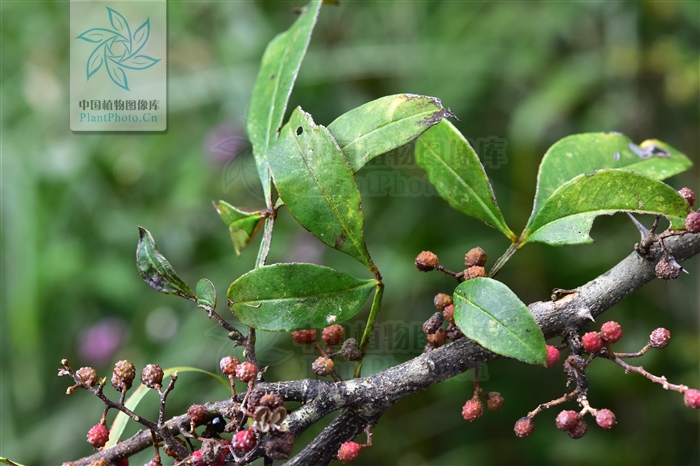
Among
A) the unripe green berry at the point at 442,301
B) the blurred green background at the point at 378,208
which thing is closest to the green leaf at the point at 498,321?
the unripe green berry at the point at 442,301

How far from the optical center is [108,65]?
95.5 inches

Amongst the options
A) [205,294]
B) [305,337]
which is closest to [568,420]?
[305,337]

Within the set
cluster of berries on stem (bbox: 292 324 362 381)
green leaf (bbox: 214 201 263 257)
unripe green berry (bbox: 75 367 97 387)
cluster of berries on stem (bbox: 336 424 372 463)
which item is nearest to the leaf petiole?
cluster of berries on stem (bbox: 292 324 362 381)

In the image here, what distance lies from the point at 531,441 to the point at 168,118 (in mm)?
1728

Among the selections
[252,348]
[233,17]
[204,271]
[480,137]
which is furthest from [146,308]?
[252,348]

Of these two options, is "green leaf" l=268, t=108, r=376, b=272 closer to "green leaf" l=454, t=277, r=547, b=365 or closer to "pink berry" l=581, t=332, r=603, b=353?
"green leaf" l=454, t=277, r=547, b=365

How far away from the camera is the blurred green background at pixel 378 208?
2023 mm

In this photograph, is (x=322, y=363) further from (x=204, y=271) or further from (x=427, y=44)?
(x=427, y=44)

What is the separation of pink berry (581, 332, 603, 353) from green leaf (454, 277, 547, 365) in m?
0.10

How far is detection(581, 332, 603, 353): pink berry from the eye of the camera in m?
0.74

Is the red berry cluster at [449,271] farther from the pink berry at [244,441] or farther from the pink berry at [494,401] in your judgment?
the pink berry at [244,441]

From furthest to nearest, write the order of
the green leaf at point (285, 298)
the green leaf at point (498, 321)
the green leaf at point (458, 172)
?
the green leaf at point (458, 172) < the green leaf at point (285, 298) < the green leaf at point (498, 321)

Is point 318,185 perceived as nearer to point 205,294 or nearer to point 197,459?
point 205,294

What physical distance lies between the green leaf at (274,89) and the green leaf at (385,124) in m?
0.17
